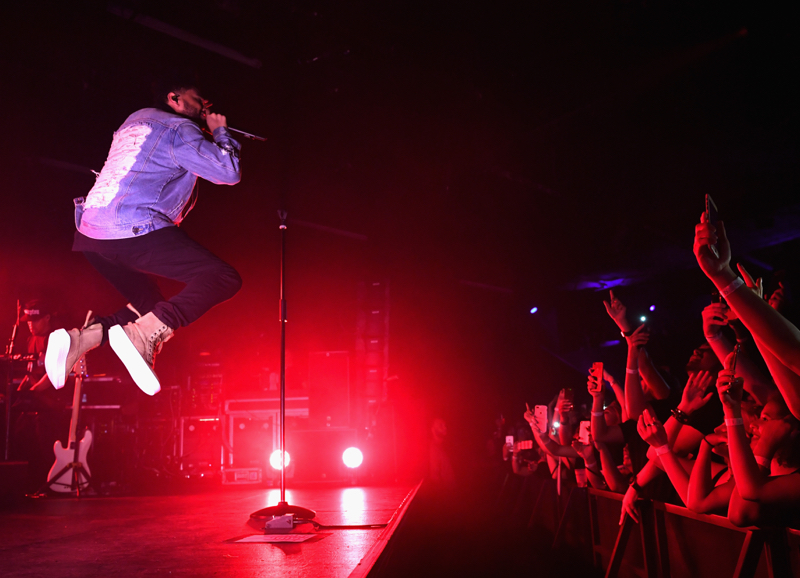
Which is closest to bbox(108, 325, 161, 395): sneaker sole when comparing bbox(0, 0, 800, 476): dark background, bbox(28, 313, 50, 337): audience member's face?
bbox(0, 0, 800, 476): dark background

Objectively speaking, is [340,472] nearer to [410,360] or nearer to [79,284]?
[410,360]

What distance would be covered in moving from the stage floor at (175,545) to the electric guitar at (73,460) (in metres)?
2.50

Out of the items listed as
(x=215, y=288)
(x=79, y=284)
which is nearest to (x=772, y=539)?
(x=215, y=288)

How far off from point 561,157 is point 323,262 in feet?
15.9

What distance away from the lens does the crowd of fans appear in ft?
5.79

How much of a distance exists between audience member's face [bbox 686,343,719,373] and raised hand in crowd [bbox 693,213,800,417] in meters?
1.35

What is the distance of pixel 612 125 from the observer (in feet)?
20.0


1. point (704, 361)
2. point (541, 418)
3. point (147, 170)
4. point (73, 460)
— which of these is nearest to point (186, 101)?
point (147, 170)

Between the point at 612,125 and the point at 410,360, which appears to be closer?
the point at 612,125

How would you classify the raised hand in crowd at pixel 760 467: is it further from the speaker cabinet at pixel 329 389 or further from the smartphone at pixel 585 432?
the speaker cabinet at pixel 329 389

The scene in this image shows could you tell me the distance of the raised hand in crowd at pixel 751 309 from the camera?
1.68 m

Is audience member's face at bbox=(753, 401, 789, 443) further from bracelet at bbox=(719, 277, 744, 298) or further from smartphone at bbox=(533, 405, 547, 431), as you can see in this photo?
smartphone at bbox=(533, 405, 547, 431)

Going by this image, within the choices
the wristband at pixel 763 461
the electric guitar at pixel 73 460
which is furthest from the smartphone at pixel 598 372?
the electric guitar at pixel 73 460

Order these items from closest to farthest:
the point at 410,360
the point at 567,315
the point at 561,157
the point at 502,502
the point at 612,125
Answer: the point at 612,125 → the point at 561,157 → the point at 502,502 → the point at 410,360 → the point at 567,315
